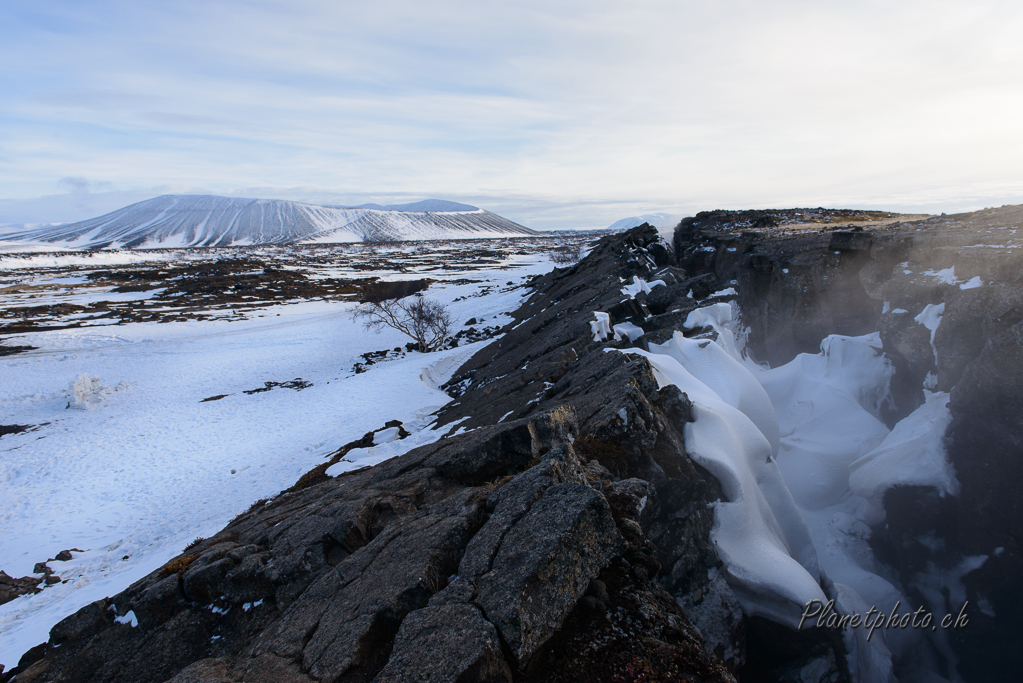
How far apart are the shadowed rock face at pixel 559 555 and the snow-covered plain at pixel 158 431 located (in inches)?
206

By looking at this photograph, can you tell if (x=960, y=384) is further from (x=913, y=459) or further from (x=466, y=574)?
(x=466, y=574)

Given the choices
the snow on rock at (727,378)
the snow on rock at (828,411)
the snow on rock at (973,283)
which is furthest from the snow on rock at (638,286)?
the snow on rock at (973,283)

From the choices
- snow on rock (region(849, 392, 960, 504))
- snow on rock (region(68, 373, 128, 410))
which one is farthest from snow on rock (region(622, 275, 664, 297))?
snow on rock (region(68, 373, 128, 410))

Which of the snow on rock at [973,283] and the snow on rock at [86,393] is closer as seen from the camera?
the snow on rock at [973,283]

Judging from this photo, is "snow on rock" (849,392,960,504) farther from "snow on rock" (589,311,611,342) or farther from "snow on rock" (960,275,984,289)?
"snow on rock" (589,311,611,342)

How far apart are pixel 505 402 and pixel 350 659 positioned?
33.4 ft

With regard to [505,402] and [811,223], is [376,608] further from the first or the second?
[811,223]

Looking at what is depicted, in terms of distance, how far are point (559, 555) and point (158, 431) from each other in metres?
27.6

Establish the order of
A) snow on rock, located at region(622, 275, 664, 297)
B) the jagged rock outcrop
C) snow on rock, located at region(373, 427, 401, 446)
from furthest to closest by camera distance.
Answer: snow on rock, located at region(622, 275, 664, 297) < snow on rock, located at region(373, 427, 401, 446) < the jagged rock outcrop

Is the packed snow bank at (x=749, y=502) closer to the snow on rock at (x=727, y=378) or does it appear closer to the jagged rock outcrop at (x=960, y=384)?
the snow on rock at (x=727, y=378)

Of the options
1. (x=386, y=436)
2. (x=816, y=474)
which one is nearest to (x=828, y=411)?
(x=816, y=474)

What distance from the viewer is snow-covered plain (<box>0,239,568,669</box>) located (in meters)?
14.5

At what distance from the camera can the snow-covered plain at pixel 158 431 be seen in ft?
47.7

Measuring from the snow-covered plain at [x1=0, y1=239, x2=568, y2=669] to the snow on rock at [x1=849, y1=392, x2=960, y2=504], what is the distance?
40.0 ft
